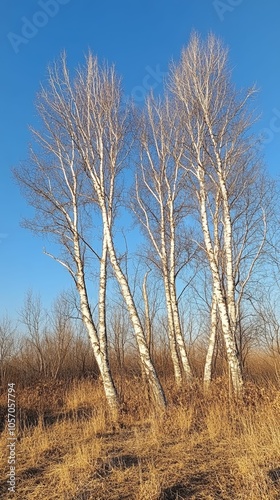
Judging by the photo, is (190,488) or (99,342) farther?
(99,342)

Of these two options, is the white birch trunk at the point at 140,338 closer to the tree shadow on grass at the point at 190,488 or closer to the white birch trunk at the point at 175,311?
the white birch trunk at the point at 175,311

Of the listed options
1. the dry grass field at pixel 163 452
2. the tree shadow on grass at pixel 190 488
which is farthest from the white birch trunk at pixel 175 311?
the tree shadow on grass at pixel 190 488

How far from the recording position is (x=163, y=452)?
5734 millimetres

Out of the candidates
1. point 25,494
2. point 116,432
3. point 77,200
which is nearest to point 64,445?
point 116,432

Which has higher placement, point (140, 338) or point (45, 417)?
point (140, 338)

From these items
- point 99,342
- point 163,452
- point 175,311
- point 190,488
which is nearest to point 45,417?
point 99,342

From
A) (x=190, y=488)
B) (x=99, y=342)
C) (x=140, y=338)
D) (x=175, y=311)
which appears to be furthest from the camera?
(x=175, y=311)

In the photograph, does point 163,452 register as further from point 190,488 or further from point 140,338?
point 140,338

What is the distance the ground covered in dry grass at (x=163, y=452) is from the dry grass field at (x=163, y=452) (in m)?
0.01

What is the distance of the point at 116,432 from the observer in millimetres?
7621

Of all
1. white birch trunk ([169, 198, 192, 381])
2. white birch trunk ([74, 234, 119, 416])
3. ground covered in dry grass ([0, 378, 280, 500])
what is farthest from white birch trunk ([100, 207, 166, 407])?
white birch trunk ([169, 198, 192, 381])

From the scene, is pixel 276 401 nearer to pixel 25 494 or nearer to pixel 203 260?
pixel 25 494

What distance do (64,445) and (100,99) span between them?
8.96 m

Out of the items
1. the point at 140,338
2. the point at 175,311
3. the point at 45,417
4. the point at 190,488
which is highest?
the point at 175,311
